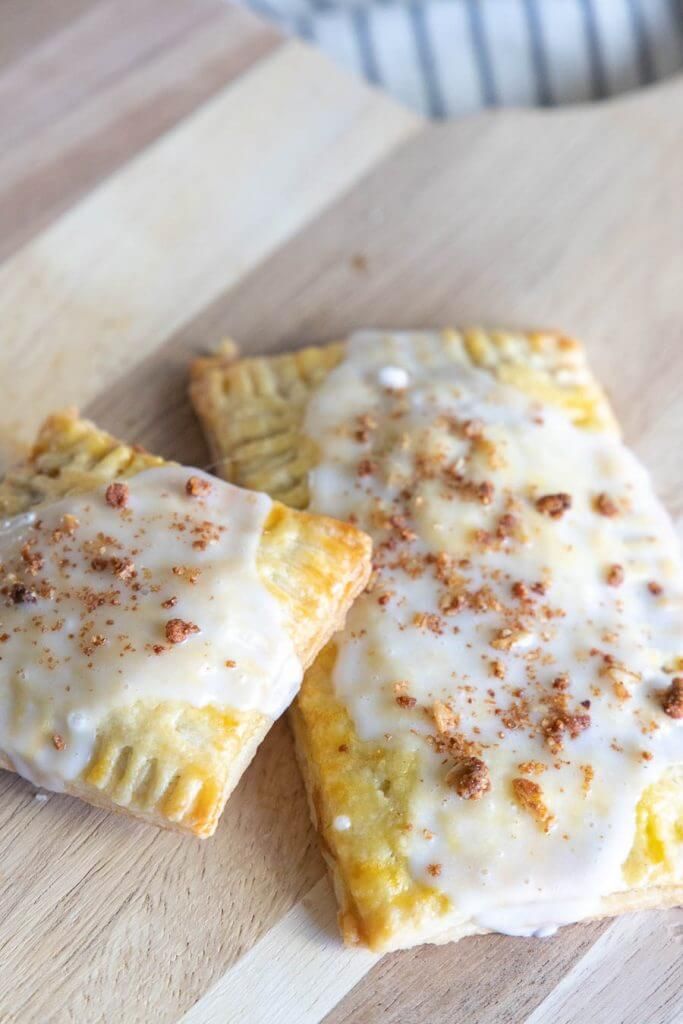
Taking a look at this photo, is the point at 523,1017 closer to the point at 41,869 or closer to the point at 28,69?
the point at 41,869

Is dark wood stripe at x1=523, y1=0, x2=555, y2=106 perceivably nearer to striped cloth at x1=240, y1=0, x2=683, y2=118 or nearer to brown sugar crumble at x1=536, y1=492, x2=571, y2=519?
striped cloth at x1=240, y1=0, x2=683, y2=118

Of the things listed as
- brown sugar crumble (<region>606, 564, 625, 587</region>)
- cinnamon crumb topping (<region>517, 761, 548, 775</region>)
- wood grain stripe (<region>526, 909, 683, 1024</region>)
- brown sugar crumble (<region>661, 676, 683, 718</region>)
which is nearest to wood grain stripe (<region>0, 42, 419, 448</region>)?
brown sugar crumble (<region>606, 564, 625, 587</region>)

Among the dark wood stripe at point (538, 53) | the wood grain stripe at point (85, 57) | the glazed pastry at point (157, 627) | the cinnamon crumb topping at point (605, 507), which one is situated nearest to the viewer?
the glazed pastry at point (157, 627)

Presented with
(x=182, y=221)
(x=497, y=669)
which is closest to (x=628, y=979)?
(x=497, y=669)

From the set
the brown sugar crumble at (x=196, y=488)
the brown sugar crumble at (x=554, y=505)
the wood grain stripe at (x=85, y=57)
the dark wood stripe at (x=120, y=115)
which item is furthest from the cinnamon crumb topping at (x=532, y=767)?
the wood grain stripe at (x=85, y=57)

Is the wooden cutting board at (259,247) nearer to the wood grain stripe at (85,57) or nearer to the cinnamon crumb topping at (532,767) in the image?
the wood grain stripe at (85,57)

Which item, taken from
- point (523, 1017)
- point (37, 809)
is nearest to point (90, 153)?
point (37, 809)

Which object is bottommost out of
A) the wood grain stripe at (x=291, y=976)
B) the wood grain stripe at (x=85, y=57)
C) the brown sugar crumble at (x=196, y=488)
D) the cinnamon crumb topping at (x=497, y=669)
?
the wood grain stripe at (x=291, y=976)
